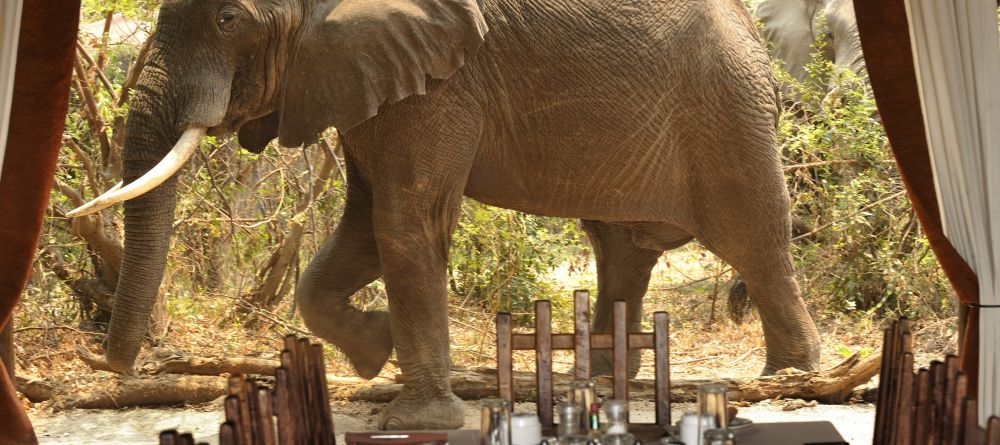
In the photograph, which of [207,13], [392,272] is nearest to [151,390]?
[392,272]

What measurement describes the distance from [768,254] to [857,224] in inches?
88.3

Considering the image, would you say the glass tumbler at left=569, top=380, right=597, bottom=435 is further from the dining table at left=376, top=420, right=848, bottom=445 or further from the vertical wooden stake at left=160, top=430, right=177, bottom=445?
the vertical wooden stake at left=160, top=430, right=177, bottom=445

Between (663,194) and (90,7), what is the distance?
3.78m

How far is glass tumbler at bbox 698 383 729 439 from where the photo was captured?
2721 mm

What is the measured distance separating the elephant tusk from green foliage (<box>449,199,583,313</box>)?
261cm

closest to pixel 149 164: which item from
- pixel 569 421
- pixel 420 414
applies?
pixel 420 414

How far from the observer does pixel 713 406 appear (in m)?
2.76

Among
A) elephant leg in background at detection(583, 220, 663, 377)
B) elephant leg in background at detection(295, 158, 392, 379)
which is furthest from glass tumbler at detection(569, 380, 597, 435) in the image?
elephant leg in background at detection(583, 220, 663, 377)

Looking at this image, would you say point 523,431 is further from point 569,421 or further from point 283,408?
point 283,408

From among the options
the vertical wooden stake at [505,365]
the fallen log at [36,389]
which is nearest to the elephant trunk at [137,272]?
the fallen log at [36,389]

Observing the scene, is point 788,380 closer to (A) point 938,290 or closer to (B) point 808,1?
(A) point 938,290

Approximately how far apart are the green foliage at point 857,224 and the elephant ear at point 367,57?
3131 millimetres

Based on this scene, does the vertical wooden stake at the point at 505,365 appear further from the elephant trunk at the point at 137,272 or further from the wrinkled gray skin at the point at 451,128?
the elephant trunk at the point at 137,272

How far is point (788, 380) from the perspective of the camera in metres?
5.68
